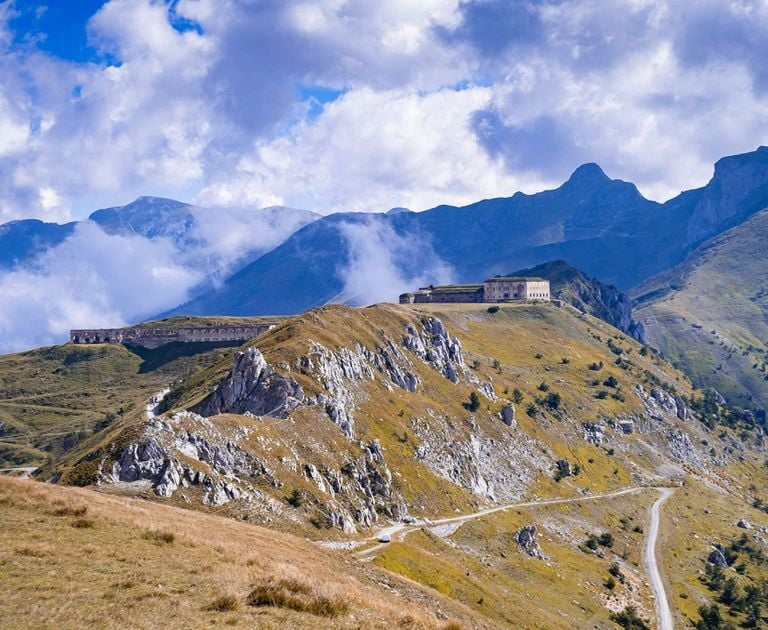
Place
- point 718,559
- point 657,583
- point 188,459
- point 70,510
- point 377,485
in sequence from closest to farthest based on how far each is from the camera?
point 70,510
point 188,459
point 377,485
point 657,583
point 718,559

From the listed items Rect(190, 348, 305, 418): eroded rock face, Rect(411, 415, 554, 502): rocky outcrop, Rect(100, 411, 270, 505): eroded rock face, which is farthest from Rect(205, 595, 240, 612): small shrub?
Rect(411, 415, 554, 502): rocky outcrop

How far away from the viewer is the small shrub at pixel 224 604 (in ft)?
103

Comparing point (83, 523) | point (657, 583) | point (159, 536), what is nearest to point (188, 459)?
point (83, 523)

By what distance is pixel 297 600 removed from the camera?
32500 mm

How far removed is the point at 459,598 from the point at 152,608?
75.4m

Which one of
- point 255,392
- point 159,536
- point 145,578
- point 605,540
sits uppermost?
point 255,392

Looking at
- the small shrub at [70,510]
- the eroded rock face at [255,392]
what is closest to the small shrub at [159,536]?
the small shrub at [70,510]

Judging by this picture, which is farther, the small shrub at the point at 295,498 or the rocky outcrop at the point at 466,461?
the rocky outcrop at the point at 466,461

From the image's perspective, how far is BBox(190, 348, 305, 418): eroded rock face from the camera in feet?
479

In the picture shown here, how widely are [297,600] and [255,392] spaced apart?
121 m

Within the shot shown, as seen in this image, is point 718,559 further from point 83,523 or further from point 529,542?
point 83,523

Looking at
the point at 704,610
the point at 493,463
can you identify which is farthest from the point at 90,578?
the point at 493,463

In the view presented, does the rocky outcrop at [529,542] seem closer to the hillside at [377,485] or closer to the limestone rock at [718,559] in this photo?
the hillside at [377,485]

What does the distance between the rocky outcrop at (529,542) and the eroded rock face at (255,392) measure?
176 ft
